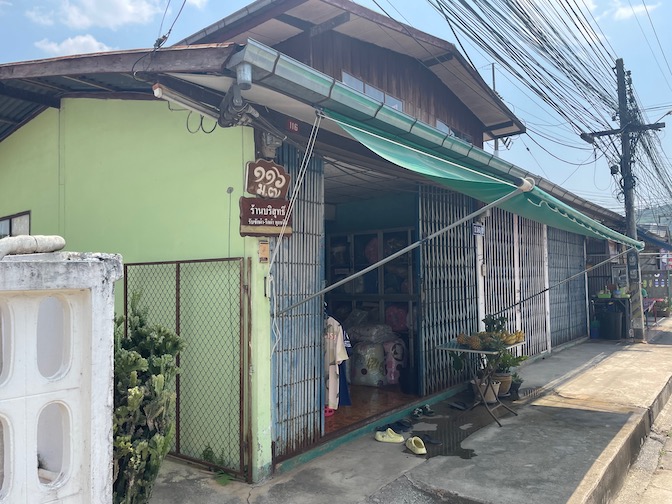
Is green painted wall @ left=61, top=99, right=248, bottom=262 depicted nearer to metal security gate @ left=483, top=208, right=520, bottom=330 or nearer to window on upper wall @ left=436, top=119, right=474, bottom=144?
metal security gate @ left=483, top=208, right=520, bottom=330

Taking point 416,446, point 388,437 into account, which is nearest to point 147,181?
point 388,437

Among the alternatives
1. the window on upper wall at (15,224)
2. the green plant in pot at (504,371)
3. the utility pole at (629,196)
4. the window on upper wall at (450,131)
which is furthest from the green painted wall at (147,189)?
the utility pole at (629,196)

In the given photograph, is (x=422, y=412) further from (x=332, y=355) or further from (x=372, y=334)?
(x=332, y=355)

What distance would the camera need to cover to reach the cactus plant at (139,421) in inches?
97.7

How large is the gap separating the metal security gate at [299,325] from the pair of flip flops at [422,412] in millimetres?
1738

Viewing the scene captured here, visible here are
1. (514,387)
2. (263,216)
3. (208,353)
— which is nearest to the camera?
(263,216)

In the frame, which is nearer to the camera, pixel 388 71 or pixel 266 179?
pixel 266 179

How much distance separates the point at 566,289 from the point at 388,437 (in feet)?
27.4

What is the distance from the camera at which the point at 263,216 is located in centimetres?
425

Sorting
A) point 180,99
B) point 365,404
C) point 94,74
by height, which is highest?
point 94,74

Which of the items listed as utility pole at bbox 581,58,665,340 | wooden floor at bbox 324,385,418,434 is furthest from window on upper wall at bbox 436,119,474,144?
wooden floor at bbox 324,385,418,434

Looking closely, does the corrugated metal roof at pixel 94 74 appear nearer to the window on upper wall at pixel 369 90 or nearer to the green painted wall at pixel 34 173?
the green painted wall at pixel 34 173

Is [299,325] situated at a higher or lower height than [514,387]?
higher

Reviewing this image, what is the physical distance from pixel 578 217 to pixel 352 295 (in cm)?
383
